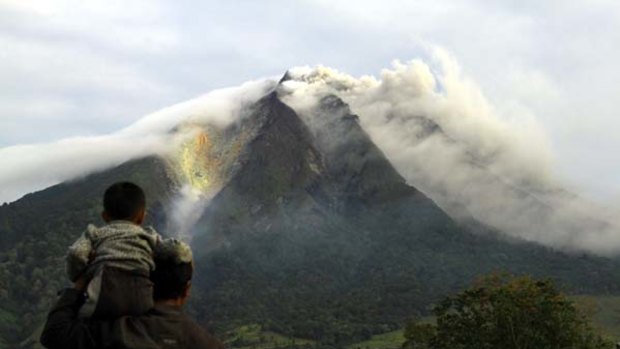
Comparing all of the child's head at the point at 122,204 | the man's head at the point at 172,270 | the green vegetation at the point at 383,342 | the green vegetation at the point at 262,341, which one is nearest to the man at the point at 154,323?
the man's head at the point at 172,270

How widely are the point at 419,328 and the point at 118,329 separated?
68886mm

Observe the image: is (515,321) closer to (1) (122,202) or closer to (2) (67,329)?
(1) (122,202)

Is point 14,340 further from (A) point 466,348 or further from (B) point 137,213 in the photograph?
(B) point 137,213

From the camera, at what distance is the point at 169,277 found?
5.49 metres

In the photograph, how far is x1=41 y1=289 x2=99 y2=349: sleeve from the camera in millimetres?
5059

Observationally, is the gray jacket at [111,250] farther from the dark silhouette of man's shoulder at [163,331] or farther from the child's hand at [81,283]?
the dark silhouette of man's shoulder at [163,331]

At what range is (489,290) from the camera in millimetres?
61375

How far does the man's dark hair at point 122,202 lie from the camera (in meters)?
5.54

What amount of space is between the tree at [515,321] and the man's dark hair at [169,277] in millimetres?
52662

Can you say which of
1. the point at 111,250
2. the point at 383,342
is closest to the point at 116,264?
the point at 111,250

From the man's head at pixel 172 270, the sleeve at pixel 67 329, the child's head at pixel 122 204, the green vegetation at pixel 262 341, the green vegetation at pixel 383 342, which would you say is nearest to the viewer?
the sleeve at pixel 67 329

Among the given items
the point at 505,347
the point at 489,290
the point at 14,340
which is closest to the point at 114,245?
the point at 505,347

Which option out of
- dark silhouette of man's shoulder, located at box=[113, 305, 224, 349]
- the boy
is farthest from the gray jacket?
dark silhouette of man's shoulder, located at box=[113, 305, 224, 349]

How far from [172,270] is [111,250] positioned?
1.41 feet
